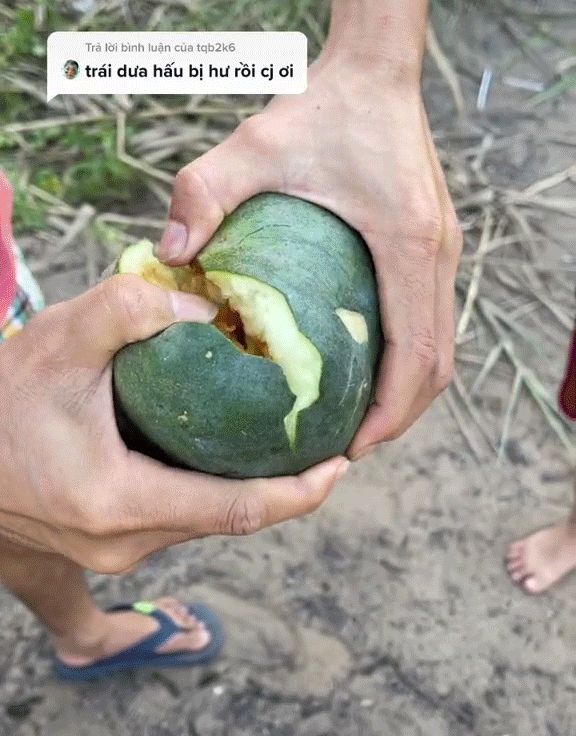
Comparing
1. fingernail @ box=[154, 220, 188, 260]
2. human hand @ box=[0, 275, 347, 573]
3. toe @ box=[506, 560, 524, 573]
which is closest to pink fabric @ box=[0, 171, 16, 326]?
human hand @ box=[0, 275, 347, 573]

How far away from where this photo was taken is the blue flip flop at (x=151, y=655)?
1796 millimetres

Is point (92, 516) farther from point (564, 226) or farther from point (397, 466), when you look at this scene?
point (564, 226)

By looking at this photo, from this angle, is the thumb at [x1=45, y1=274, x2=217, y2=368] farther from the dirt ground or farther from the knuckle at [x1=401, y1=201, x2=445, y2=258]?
the dirt ground

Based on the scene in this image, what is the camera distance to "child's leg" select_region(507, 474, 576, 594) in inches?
76.2

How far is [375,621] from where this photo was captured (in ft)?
6.26

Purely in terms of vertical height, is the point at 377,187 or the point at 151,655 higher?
the point at 377,187

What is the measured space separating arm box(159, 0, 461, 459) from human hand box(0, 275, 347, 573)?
14 centimetres

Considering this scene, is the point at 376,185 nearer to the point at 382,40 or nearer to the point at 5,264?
the point at 382,40

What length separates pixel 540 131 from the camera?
2664 mm

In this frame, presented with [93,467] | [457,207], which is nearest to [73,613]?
[93,467]

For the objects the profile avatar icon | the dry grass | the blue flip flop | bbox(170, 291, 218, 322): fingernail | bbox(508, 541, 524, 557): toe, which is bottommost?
the blue flip flop

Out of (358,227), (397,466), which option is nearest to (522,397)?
(397,466)

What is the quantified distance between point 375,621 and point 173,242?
113 centimetres

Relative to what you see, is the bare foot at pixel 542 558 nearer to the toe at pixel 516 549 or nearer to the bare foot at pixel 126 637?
the toe at pixel 516 549
